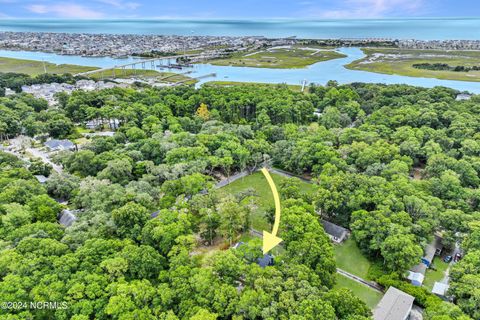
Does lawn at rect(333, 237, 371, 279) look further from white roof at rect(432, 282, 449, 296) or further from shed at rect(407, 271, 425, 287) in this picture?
white roof at rect(432, 282, 449, 296)

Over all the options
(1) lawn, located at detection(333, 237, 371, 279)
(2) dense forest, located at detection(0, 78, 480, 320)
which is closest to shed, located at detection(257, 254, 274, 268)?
(2) dense forest, located at detection(0, 78, 480, 320)

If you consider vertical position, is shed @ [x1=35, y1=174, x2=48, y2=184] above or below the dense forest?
below

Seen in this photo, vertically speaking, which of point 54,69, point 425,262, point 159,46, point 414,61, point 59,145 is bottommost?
point 425,262

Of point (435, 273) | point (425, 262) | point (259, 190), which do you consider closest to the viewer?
point (435, 273)

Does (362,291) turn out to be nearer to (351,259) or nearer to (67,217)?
(351,259)

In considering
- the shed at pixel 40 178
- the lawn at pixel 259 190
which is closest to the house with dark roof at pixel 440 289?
the lawn at pixel 259 190

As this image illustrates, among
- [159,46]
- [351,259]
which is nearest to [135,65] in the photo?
[159,46]
